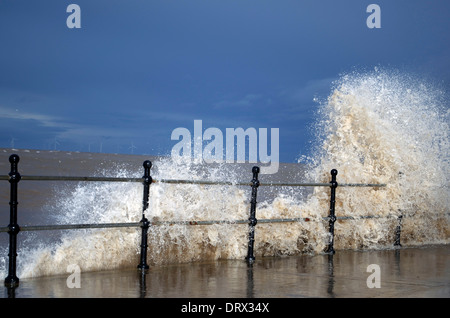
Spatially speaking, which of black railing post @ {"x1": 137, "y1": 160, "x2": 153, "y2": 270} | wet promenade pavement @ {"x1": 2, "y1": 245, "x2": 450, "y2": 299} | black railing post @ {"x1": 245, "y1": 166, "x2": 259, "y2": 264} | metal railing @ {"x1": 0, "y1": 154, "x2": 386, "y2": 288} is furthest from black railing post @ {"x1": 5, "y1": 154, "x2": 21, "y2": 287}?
black railing post @ {"x1": 245, "y1": 166, "x2": 259, "y2": 264}

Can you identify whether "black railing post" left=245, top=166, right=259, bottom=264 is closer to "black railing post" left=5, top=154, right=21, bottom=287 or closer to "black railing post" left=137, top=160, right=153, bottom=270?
"black railing post" left=137, top=160, right=153, bottom=270

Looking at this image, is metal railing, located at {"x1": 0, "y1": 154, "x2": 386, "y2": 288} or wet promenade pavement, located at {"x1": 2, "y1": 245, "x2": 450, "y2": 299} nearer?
wet promenade pavement, located at {"x1": 2, "y1": 245, "x2": 450, "y2": 299}

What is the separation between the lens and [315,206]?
10.0 meters

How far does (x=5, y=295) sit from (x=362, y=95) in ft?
28.4

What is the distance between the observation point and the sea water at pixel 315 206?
7.99 meters

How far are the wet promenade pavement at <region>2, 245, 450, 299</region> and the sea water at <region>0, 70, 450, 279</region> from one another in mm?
656

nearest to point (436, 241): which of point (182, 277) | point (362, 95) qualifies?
point (362, 95)

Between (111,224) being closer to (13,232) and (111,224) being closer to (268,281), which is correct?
(13,232)

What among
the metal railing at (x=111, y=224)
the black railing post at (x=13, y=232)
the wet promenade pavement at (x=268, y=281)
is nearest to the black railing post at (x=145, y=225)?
the metal railing at (x=111, y=224)

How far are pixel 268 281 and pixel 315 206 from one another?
391 centimetres

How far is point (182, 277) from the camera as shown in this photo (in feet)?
21.5

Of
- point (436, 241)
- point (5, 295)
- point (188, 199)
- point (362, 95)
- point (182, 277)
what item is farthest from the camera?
point (362, 95)

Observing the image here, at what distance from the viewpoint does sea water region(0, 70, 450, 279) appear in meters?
7.99
